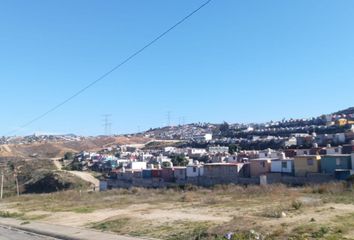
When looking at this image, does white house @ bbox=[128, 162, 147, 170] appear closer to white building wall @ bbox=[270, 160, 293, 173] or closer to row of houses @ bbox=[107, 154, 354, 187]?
row of houses @ bbox=[107, 154, 354, 187]

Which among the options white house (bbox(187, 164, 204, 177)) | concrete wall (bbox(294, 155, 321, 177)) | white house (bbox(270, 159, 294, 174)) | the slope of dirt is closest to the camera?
concrete wall (bbox(294, 155, 321, 177))

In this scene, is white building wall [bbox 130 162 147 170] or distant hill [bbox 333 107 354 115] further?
distant hill [bbox 333 107 354 115]

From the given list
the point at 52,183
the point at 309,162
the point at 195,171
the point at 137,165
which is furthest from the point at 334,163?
the point at 52,183

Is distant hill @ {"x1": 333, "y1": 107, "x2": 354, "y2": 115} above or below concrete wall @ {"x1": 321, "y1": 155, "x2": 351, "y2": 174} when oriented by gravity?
above

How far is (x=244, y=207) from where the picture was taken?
25297 mm

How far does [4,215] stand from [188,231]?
23.1 meters

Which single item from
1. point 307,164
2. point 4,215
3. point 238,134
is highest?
point 238,134

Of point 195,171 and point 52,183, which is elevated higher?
point 195,171

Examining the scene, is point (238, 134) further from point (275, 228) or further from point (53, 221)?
point (275, 228)

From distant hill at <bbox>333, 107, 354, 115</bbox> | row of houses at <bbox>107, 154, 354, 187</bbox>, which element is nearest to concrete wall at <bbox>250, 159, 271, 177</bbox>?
row of houses at <bbox>107, 154, 354, 187</bbox>

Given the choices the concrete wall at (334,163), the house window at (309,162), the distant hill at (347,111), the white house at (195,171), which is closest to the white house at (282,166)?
the house window at (309,162)

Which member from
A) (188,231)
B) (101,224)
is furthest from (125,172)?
(188,231)

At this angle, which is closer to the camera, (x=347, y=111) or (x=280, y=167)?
(x=280, y=167)

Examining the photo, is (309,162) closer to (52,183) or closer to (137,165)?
(137,165)
